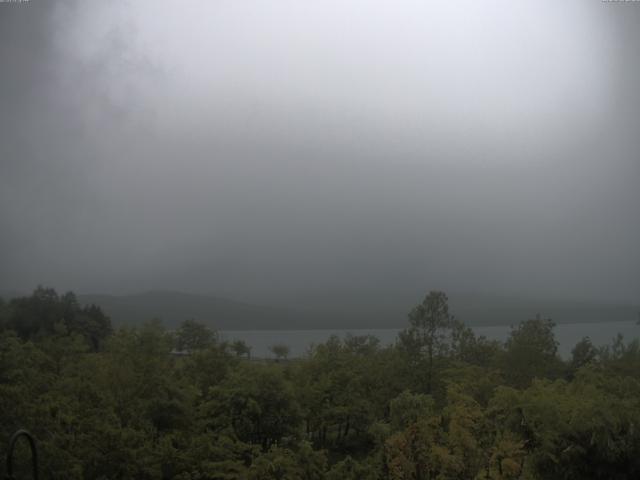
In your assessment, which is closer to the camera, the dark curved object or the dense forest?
the dark curved object

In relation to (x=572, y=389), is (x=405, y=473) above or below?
below

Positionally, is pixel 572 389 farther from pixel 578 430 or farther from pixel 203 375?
pixel 203 375

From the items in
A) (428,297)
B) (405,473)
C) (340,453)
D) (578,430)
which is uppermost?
(428,297)

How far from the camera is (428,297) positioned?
38281 mm

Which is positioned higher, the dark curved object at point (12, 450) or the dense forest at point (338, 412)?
the dark curved object at point (12, 450)

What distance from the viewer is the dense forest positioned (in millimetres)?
18562

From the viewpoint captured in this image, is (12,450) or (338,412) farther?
(338,412)

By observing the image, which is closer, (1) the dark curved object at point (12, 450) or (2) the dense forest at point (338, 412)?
(1) the dark curved object at point (12, 450)

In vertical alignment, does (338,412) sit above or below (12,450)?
below

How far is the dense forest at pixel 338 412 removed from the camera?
18562mm

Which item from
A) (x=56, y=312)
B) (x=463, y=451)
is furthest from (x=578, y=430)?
(x=56, y=312)

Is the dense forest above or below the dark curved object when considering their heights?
below

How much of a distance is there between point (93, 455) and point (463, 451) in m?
12.4

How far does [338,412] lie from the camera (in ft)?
105
